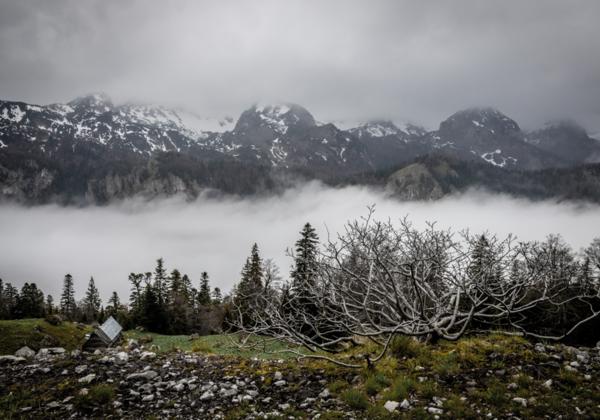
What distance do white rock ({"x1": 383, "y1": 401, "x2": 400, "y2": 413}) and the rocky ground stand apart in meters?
0.03

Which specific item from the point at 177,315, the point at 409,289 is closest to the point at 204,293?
the point at 177,315

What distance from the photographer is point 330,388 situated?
7.73 m

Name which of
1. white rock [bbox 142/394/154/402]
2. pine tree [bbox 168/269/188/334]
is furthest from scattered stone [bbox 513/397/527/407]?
pine tree [bbox 168/269/188/334]

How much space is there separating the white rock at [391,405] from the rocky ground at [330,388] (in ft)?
0.09

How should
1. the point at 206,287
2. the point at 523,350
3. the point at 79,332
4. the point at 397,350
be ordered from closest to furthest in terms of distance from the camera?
the point at 523,350, the point at 397,350, the point at 79,332, the point at 206,287

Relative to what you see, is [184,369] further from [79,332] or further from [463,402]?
[79,332]

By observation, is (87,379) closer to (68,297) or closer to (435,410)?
(435,410)

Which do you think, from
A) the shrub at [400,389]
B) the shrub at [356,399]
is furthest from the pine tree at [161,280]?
the shrub at [400,389]

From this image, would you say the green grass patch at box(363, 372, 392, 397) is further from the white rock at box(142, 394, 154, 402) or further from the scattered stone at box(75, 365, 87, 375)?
the scattered stone at box(75, 365, 87, 375)

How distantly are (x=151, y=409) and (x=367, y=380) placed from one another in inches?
176

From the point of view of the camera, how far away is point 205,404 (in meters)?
7.33

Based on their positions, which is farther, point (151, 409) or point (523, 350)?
point (523, 350)

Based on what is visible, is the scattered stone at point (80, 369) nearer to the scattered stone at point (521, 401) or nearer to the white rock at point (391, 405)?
the white rock at point (391, 405)

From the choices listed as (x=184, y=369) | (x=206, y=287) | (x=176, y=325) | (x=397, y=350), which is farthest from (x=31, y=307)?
(x=397, y=350)
